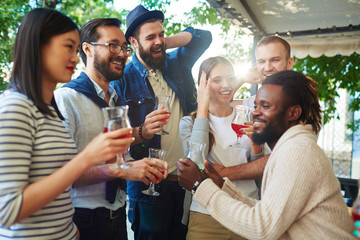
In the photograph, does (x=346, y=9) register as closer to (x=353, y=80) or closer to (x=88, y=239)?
(x=353, y=80)

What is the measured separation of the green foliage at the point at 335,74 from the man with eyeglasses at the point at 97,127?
19.6 ft

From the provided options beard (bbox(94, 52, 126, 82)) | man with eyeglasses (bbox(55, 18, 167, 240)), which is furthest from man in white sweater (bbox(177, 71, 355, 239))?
beard (bbox(94, 52, 126, 82))

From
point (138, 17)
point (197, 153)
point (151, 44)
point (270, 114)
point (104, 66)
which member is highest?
point (138, 17)

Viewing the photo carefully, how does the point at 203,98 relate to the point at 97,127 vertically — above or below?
above

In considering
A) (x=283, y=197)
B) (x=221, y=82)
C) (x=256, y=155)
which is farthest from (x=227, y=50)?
(x=283, y=197)

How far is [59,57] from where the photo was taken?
144 cm

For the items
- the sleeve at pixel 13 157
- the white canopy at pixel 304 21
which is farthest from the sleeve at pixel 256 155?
the white canopy at pixel 304 21

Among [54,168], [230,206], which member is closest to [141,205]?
[230,206]

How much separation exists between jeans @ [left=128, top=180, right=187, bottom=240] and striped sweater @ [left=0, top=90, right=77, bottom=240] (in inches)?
43.5

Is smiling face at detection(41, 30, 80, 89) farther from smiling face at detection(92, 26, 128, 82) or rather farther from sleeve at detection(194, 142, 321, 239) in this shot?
sleeve at detection(194, 142, 321, 239)

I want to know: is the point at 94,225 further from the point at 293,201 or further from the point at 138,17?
the point at 138,17

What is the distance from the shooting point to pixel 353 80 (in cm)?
694

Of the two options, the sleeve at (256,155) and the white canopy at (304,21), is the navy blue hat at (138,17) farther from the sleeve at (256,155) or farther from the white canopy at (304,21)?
the sleeve at (256,155)

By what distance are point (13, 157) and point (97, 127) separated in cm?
86
